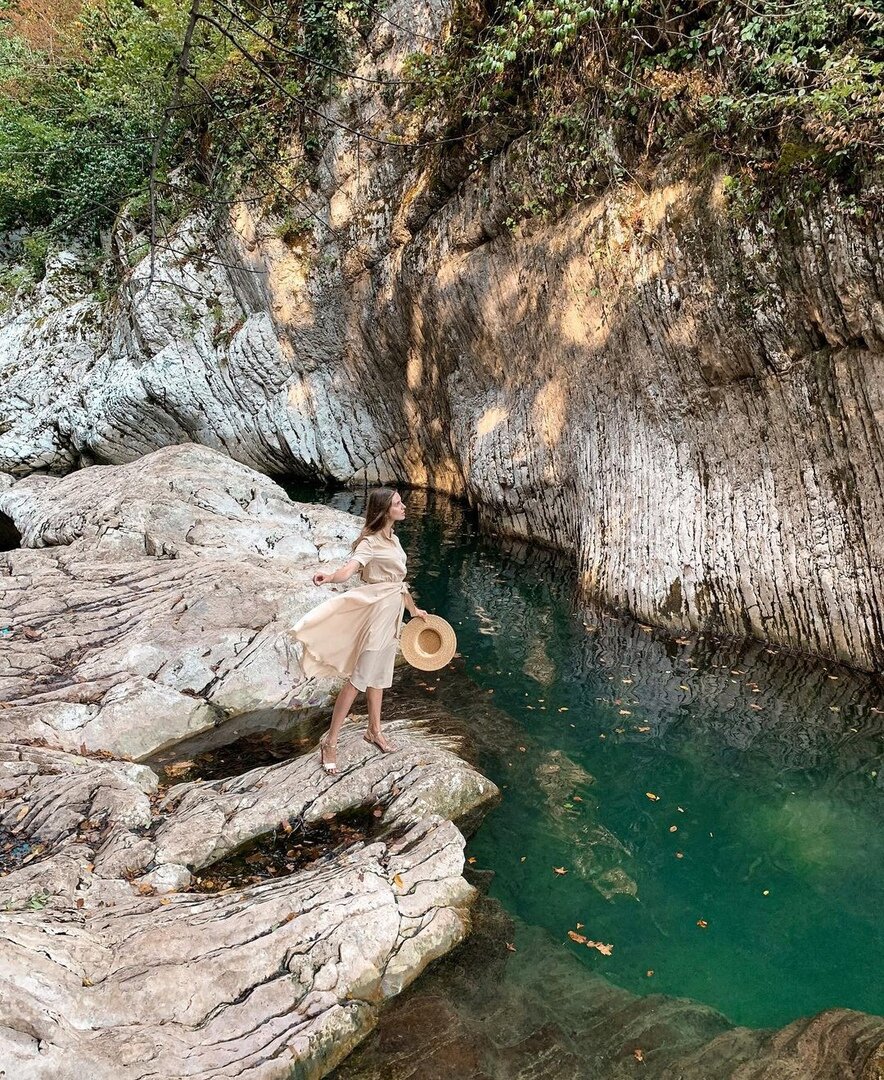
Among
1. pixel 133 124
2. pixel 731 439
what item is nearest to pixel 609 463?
pixel 731 439

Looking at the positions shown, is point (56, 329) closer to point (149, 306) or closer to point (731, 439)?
point (149, 306)

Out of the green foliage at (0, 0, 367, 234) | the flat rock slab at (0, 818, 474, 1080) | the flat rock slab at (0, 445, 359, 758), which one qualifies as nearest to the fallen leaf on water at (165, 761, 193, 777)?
the flat rock slab at (0, 445, 359, 758)

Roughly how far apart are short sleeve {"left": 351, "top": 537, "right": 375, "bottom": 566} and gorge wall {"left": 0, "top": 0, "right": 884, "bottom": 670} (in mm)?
2457

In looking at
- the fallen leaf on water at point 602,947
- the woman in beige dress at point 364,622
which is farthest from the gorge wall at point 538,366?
the fallen leaf on water at point 602,947

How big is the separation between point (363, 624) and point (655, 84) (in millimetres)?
8108

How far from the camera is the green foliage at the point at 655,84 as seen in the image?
26.0ft

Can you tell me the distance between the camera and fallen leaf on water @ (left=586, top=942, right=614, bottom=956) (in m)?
5.35

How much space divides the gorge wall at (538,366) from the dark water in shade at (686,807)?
47.0 inches

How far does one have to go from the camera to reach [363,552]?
6.18 meters

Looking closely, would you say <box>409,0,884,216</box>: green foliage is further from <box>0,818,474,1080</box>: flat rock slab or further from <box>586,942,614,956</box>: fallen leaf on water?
<box>0,818,474,1080</box>: flat rock slab

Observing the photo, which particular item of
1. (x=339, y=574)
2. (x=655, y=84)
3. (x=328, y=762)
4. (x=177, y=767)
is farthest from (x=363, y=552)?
(x=655, y=84)

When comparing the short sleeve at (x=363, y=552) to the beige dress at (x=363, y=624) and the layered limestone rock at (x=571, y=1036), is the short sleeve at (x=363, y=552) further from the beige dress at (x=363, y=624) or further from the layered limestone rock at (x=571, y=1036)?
the layered limestone rock at (x=571, y=1036)

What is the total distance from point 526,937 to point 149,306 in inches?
774

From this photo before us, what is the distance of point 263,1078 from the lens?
4.06 meters
